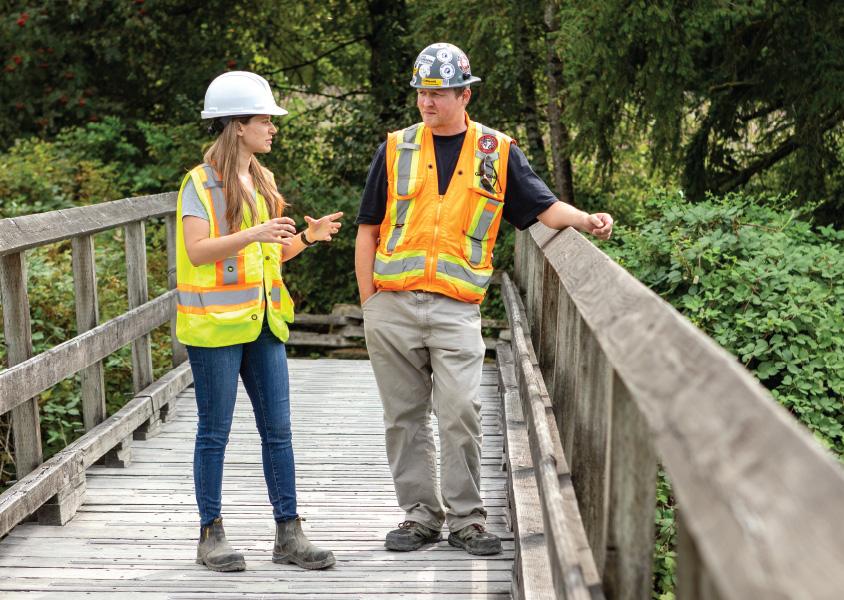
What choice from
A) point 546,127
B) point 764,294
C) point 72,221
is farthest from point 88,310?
point 546,127

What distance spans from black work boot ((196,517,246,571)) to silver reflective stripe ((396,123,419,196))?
1420 mm

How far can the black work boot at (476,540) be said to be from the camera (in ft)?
14.6

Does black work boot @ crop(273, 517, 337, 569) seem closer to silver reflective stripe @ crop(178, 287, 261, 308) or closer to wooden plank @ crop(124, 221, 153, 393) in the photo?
silver reflective stripe @ crop(178, 287, 261, 308)

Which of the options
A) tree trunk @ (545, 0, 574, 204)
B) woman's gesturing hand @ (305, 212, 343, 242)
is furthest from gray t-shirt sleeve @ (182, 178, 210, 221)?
tree trunk @ (545, 0, 574, 204)

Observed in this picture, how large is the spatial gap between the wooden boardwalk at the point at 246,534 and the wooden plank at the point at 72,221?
1.20 m

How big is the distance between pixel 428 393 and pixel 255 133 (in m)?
1.26

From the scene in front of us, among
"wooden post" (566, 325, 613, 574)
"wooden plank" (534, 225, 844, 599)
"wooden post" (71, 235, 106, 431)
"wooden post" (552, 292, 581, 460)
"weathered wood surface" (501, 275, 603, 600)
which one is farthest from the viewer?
"wooden post" (71, 235, 106, 431)

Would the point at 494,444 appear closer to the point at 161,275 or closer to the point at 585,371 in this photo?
the point at 585,371

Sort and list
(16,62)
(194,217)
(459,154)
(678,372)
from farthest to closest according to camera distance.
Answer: (16,62) < (459,154) < (194,217) < (678,372)

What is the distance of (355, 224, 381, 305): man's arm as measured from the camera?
14.7ft

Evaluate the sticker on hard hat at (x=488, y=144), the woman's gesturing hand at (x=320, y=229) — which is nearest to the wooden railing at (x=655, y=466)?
the sticker on hard hat at (x=488, y=144)

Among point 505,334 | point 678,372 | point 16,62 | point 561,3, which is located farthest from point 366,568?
point 16,62

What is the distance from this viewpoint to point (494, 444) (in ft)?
20.7

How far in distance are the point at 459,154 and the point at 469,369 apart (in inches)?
32.8
